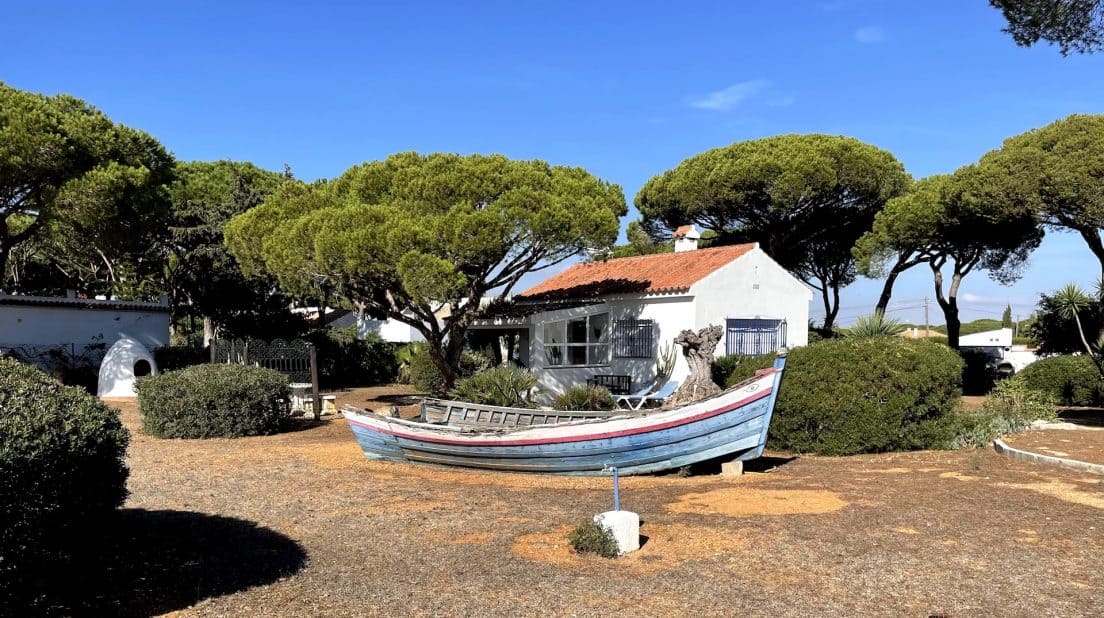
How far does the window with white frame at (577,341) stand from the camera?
2391 cm

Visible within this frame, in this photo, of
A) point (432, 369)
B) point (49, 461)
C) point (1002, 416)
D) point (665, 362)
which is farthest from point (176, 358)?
point (49, 461)

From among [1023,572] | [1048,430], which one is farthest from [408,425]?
[1048,430]

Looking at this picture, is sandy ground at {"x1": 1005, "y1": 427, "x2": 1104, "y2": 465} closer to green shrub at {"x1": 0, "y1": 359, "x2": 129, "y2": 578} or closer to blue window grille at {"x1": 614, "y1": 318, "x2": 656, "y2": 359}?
blue window grille at {"x1": 614, "y1": 318, "x2": 656, "y2": 359}

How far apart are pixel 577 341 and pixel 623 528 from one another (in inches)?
756

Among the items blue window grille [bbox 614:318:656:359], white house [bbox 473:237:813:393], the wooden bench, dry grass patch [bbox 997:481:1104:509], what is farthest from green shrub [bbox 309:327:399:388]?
dry grass patch [bbox 997:481:1104:509]

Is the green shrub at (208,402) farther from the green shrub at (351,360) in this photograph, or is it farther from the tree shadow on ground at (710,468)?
the green shrub at (351,360)

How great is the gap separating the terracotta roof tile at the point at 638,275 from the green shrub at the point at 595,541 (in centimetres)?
1411

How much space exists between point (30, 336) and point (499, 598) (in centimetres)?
2800

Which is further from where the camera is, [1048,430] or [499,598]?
[1048,430]

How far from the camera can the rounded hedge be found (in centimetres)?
1415

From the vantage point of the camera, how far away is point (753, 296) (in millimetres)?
22766

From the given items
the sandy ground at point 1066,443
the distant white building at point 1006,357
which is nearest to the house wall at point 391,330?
the distant white building at point 1006,357

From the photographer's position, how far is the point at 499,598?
6191 millimetres

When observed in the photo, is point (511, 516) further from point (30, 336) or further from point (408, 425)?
point (30, 336)
